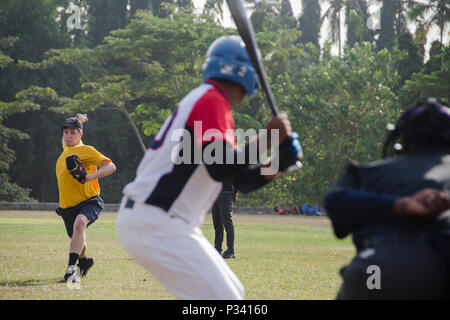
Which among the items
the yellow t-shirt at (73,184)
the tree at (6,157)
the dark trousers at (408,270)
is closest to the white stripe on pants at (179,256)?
the dark trousers at (408,270)

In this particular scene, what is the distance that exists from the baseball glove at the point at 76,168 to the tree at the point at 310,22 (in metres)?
52.5

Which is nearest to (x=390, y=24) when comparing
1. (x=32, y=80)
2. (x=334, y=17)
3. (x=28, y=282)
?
(x=334, y=17)

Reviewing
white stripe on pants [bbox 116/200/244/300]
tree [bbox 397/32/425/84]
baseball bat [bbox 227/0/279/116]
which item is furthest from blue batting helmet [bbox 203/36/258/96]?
tree [bbox 397/32/425/84]

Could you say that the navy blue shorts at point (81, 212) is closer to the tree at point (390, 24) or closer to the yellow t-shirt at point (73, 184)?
the yellow t-shirt at point (73, 184)

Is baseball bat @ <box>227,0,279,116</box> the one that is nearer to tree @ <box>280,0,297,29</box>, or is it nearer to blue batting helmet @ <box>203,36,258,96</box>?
blue batting helmet @ <box>203,36,258,96</box>

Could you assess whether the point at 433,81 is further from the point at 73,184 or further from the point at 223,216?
the point at 73,184

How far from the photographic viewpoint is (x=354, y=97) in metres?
36.6

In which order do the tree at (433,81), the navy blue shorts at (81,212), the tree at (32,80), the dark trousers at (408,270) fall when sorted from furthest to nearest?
the tree at (32,80) < the tree at (433,81) < the navy blue shorts at (81,212) < the dark trousers at (408,270)

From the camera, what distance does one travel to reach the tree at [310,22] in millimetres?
60656

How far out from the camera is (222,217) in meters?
12.1

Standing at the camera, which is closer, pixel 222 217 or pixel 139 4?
pixel 222 217

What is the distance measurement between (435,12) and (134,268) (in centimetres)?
2994

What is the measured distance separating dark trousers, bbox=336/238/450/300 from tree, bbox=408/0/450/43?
3467 centimetres

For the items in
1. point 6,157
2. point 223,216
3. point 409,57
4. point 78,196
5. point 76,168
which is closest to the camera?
point 76,168
